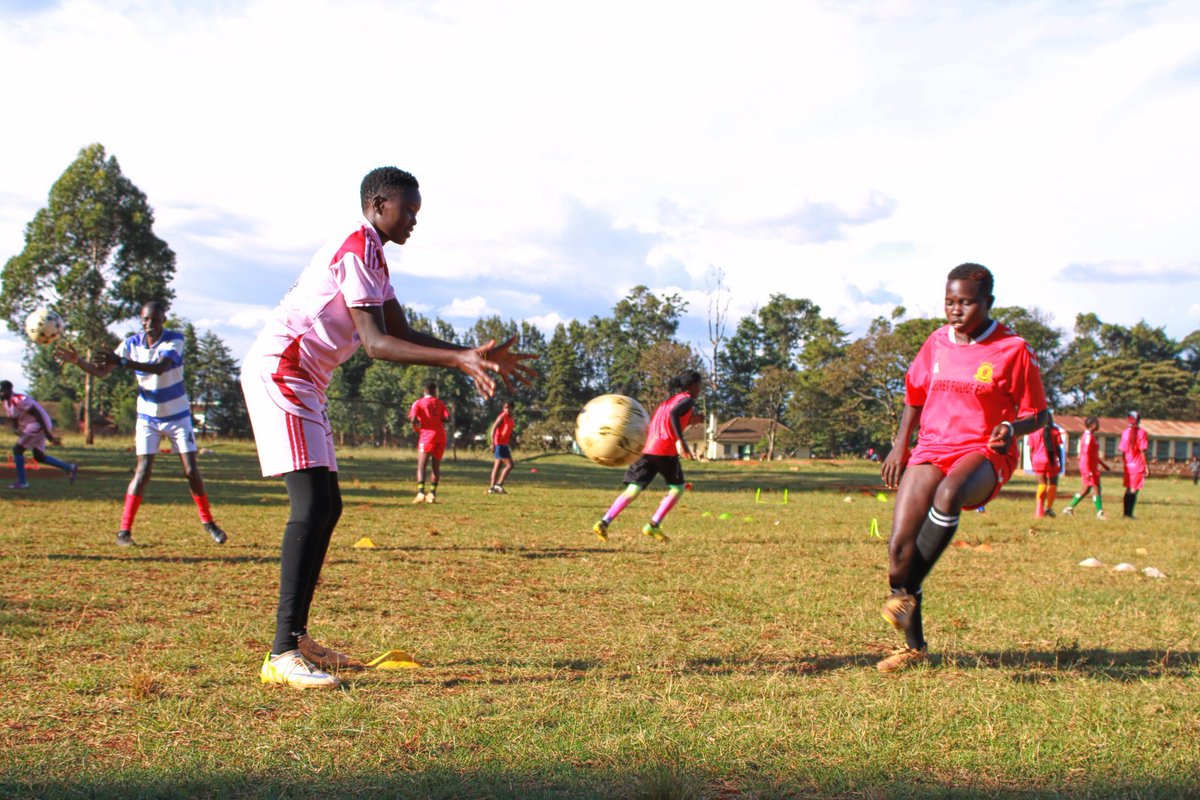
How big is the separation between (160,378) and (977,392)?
733cm

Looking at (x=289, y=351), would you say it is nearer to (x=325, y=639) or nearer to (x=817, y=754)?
(x=325, y=639)

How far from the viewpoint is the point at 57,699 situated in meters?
3.86

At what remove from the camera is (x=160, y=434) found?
8.94 m

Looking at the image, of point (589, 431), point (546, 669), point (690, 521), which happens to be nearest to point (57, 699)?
point (546, 669)

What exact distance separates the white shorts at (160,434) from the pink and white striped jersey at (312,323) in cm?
497

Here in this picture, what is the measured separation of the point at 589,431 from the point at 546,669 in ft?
11.0

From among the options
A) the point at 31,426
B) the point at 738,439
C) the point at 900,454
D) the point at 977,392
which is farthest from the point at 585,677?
the point at 738,439

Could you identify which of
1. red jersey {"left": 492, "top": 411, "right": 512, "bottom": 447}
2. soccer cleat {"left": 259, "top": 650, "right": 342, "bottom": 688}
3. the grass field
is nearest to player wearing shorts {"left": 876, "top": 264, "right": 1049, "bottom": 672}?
the grass field

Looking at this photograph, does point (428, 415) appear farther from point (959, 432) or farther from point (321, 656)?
point (959, 432)

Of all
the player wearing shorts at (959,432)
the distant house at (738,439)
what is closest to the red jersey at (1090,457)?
the player wearing shorts at (959,432)

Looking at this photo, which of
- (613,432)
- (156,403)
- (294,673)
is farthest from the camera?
(156,403)

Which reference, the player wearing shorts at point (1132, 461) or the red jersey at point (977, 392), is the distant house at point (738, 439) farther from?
the red jersey at point (977, 392)

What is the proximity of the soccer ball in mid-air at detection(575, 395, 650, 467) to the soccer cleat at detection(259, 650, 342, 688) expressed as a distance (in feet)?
12.4

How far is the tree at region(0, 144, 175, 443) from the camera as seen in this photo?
37688 millimetres
